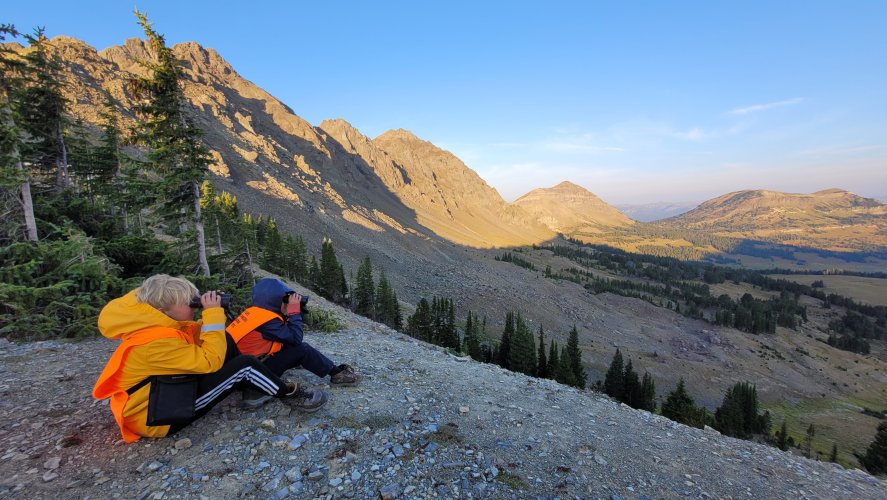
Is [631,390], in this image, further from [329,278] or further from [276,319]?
[276,319]

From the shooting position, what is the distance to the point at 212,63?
563 feet

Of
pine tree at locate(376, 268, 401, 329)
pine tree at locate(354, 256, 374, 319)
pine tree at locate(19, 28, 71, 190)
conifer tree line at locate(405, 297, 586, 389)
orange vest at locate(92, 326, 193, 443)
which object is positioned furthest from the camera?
pine tree at locate(354, 256, 374, 319)

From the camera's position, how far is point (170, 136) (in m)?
13.6

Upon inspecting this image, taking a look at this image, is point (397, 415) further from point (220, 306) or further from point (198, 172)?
point (198, 172)

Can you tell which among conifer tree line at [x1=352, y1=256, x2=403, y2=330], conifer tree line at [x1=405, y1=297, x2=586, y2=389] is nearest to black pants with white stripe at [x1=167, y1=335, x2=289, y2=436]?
conifer tree line at [x1=405, y1=297, x2=586, y2=389]

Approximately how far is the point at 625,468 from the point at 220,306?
738 cm

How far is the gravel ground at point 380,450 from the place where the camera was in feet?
15.4

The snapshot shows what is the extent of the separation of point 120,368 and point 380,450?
373 cm

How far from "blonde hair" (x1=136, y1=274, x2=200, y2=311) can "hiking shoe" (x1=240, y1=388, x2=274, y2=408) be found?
6.90ft

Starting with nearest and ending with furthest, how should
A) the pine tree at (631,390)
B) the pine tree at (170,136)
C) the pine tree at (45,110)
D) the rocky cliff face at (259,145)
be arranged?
the pine tree at (170,136) < the pine tree at (45,110) < the pine tree at (631,390) < the rocky cliff face at (259,145)

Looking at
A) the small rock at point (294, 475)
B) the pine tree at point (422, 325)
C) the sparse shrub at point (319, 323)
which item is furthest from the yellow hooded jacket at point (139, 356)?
the pine tree at point (422, 325)

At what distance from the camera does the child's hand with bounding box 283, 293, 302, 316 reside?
21.9ft

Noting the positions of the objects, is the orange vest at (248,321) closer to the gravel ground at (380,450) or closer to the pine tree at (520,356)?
the gravel ground at (380,450)

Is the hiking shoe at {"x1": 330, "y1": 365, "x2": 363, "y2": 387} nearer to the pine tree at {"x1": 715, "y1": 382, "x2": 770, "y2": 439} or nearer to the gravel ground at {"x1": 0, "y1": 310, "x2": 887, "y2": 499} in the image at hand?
the gravel ground at {"x1": 0, "y1": 310, "x2": 887, "y2": 499}
